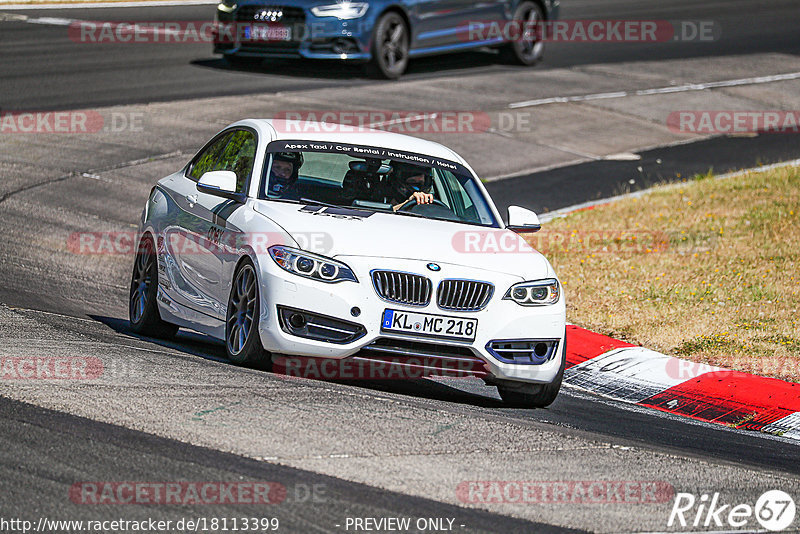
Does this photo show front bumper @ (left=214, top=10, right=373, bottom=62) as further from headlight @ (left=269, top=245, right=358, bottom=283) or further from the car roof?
headlight @ (left=269, top=245, right=358, bottom=283)

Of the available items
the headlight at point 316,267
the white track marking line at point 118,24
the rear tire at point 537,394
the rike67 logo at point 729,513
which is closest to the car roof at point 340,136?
the headlight at point 316,267

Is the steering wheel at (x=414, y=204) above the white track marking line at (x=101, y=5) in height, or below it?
below

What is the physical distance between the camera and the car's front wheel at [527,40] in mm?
23266

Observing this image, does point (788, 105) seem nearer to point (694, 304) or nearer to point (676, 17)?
point (676, 17)

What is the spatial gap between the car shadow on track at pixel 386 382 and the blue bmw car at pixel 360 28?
10553 millimetres

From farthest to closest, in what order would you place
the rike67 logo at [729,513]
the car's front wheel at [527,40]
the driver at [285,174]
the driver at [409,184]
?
1. the car's front wheel at [527,40]
2. the driver at [409,184]
3. the driver at [285,174]
4. the rike67 logo at [729,513]

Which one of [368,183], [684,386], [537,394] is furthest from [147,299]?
[684,386]

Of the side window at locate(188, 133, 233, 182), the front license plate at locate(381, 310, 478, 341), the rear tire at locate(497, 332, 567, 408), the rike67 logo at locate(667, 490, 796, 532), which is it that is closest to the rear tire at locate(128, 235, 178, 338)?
the side window at locate(188, 133, 233, 182)

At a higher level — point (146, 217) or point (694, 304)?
point (146, 217)

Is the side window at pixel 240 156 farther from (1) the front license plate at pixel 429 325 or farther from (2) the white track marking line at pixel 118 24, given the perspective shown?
(2) the white track marking line at pixel 118 24

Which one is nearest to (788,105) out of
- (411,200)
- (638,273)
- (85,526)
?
(638,273)

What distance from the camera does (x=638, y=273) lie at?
12.6 m

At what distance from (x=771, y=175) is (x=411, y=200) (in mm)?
9450

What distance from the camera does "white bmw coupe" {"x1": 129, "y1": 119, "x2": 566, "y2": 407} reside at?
7652 mm
